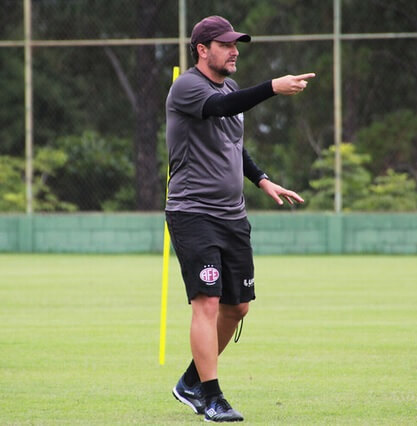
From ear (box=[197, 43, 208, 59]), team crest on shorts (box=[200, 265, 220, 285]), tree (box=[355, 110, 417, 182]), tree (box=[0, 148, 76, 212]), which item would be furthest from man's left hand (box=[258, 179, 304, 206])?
tree (box=[355, 110, 417, 182])

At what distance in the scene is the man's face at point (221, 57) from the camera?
6840mm

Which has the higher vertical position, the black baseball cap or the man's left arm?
the black baseball cap

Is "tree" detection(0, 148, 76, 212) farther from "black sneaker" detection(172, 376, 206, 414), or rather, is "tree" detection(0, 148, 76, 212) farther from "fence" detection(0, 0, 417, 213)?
"black sneaker" detection(172, 376, 206, 414)

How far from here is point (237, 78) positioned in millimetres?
27234

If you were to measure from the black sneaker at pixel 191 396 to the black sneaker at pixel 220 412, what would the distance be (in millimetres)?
300

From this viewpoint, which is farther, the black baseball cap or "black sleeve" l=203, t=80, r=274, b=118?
the black baseball cap

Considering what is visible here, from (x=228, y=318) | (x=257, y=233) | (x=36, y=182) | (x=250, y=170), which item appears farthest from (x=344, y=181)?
(x=228, y=318)

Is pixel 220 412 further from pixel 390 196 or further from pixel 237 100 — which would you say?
pixel 390 196

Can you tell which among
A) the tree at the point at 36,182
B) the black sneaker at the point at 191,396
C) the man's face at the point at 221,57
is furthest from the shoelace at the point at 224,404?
the tree at the point at 36,182

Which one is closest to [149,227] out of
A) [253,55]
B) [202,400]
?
[253,55]

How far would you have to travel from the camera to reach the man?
22.2 ft

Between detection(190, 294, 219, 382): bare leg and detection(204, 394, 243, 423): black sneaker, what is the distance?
0.14m

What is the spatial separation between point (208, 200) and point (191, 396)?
1.10 meters

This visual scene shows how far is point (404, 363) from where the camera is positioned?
29.0 ft
